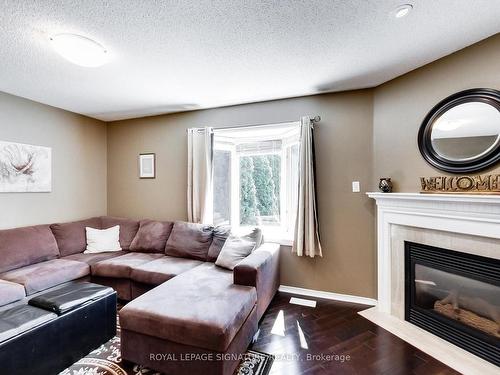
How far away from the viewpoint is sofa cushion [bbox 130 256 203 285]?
2.47 metres

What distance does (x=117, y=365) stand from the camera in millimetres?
1743

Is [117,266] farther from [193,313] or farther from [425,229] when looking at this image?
[425,229]

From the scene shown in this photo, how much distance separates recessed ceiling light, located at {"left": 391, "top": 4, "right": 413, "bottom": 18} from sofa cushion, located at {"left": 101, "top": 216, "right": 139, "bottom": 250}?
3604 millimetres

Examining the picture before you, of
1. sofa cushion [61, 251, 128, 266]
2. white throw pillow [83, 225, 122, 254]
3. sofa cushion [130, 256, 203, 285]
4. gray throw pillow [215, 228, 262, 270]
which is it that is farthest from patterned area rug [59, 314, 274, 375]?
white throw pillow [83, 225, 122, 254]

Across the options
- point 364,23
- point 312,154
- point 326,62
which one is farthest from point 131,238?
point 364,23

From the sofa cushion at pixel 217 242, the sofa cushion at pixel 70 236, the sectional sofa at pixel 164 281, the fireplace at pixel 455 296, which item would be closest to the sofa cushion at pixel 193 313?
the sectional sofa at pixel 164 281

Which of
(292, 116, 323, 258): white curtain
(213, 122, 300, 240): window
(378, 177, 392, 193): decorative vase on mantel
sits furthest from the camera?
(213, 122, 300, 240): window

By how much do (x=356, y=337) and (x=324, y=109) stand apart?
7.73 ft

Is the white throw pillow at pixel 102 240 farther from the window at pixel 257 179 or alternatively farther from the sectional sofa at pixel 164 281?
the window at pixel 257 179

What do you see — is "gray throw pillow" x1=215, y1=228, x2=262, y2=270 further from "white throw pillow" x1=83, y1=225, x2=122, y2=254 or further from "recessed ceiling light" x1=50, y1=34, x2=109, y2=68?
"recessed ceiling light" x1=50, y1=34, x2=109, y2=68

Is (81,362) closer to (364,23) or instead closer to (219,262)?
(219,262)

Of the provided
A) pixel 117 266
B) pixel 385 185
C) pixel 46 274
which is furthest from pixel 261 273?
pixel 46 274

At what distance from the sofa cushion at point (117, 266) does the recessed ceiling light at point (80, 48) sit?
2.00m

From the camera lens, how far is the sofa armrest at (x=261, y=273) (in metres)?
2.08
